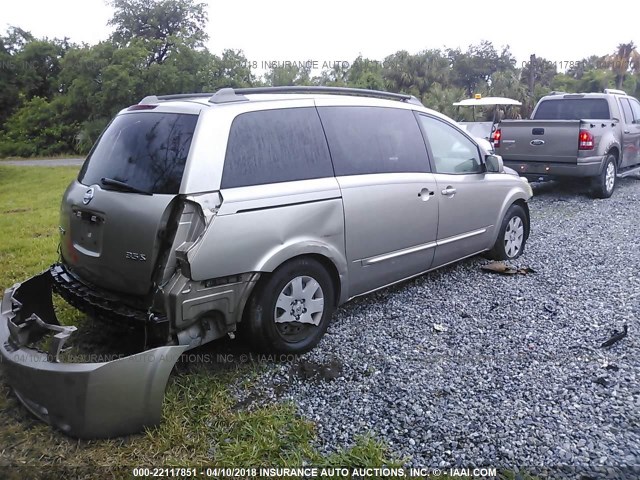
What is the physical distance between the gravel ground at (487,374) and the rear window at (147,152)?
1407mm

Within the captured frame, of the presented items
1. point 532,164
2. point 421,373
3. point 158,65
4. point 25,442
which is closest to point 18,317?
point 25,442

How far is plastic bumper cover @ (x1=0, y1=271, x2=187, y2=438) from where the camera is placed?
2627mm

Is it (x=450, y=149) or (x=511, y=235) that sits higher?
(x=450, y=149)

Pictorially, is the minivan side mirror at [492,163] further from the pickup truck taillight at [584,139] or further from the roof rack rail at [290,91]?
the pickup truck taillight at [584,139]

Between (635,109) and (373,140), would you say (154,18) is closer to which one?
(635,109)

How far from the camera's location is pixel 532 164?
9.20m

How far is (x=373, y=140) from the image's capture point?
13.7 ft

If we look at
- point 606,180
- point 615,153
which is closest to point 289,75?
point 615,153

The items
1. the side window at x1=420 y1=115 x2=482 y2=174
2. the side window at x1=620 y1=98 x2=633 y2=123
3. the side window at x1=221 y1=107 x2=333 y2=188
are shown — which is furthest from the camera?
the side window at x1=620 y1=98 x2=633 y2=123

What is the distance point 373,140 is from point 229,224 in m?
1.60

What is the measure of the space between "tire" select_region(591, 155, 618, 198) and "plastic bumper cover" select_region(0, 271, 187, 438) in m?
8.54

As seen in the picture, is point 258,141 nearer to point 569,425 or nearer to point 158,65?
point 569,425

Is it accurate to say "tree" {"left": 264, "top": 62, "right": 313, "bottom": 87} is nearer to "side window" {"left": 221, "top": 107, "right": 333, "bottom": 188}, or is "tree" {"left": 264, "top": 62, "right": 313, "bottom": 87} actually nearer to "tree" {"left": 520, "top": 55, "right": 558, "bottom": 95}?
"tree" {"left": 520, "top": 55, "right": 558, "bottom": 95}

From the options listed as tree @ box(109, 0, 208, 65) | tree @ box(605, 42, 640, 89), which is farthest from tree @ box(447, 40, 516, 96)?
tree @ box(109, 0, 208, 65)
